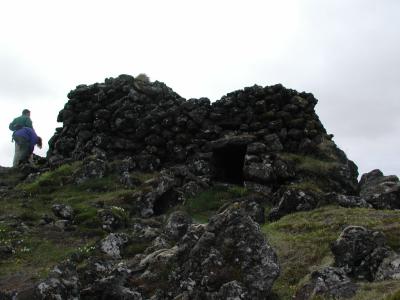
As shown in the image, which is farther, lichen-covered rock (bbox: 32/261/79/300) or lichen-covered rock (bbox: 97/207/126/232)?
lichen-covered rock (bbox: 97/207/126/232)

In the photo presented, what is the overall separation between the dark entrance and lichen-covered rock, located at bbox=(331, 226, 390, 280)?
2062cm

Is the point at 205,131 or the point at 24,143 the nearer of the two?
the point at 205,131

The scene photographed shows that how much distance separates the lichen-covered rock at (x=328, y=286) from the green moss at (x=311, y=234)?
2.48 ft

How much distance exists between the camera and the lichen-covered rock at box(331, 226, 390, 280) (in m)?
20.5

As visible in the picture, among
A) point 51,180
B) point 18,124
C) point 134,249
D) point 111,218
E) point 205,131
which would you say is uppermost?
point 18,124

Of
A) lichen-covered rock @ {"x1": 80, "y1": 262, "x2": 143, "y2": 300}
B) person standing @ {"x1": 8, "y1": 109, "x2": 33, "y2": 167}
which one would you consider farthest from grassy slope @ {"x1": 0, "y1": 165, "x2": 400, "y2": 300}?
person standing @ {"x1": 8, "y1": 109, "x2": 33, "y2": 167}

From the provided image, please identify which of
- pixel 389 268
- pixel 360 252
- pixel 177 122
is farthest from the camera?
pixel 177 122

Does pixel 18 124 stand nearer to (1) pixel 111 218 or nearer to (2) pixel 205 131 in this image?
(2) pixel 205 131

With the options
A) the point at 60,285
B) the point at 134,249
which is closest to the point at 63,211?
the point at 134,249

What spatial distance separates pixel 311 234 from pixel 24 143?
30754mm

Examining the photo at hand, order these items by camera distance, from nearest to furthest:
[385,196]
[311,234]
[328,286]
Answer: [328,286]
[311,234]
[385,196]

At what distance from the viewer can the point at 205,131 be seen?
44.0 m

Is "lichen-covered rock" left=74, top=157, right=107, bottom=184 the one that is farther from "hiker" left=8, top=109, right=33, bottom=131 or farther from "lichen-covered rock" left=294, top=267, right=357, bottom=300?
"lichen-covered rock" left=294, top=267, right=357, bottom=300

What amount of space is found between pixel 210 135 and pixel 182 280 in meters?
25.0
